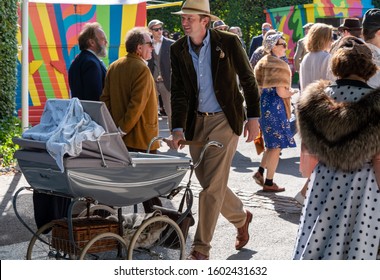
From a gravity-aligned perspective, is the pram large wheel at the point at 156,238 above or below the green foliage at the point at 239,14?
above

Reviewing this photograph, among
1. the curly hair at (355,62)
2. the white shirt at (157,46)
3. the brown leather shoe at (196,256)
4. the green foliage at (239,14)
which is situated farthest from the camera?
the green foliage at (239,14)

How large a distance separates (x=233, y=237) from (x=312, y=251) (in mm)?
2763

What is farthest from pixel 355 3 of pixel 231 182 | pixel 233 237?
pixel 233 237

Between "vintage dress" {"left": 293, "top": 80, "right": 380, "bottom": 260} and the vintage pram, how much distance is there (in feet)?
4.26

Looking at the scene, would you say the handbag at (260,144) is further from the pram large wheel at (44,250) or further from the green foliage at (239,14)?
the green foliage at (239,14)

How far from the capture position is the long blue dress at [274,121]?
33.2ft

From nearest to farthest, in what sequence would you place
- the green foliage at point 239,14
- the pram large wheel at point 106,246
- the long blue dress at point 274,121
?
the pram large wheel at point 106,246 < the long blue dress at point 274,121 < the green foliage at point 239,14

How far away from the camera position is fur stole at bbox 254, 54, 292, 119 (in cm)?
990

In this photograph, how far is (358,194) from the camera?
4.89 meters

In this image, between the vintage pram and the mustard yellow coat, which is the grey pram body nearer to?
the vintage pram

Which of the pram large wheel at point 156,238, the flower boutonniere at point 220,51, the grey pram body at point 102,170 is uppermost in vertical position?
the flower boutonniere at point 220,51

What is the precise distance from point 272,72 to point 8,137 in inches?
171

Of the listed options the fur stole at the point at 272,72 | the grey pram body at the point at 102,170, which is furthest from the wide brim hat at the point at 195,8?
the fur stole at the point at 272,72

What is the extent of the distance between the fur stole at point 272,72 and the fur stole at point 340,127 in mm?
4726
